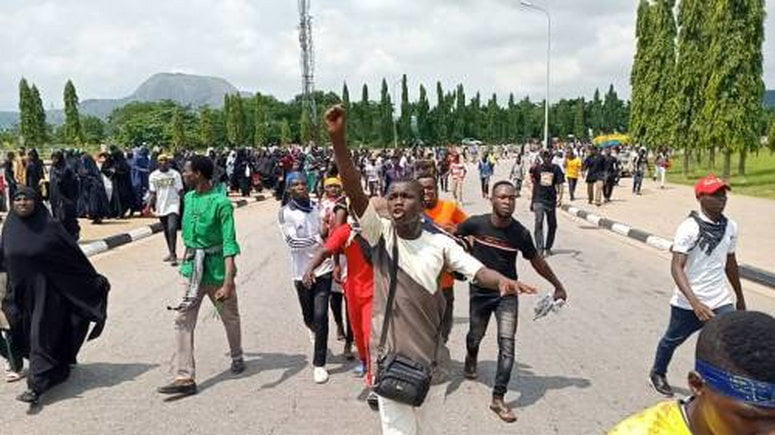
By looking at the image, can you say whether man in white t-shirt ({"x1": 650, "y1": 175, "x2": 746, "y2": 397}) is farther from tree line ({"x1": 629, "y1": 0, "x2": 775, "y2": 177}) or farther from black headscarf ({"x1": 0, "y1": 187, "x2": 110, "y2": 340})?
tree line ({"x1": 629, "y1": 0, "x2": 775, "y2": 177})

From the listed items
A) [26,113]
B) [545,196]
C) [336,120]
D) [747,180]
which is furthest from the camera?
[26,113]

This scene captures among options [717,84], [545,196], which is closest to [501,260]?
[545,196]

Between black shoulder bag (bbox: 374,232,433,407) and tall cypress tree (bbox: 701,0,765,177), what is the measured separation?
2836 cm

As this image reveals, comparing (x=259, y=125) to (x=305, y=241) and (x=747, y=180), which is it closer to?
(x=747, y=180)

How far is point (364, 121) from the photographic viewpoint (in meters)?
104

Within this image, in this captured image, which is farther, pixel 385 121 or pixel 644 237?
pixel 385 121

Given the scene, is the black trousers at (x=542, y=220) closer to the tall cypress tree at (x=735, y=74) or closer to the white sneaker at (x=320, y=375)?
the white sneaker at (x=320, y=375)

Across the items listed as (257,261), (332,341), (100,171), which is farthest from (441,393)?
(100,171)

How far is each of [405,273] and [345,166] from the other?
0.55m

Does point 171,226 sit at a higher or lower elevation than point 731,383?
lower

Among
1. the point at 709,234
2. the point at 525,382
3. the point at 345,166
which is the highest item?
the point at 345,166

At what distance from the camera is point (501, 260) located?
5223 millimetres

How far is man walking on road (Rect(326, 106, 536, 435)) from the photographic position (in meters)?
3.29

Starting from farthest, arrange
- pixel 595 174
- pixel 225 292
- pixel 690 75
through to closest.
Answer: pixel 690 75 < pixel 595 174 < pixel 225 292
